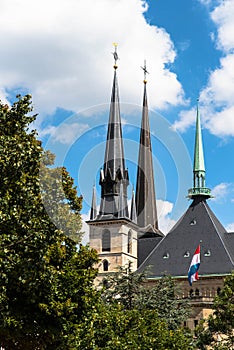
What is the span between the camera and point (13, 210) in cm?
2364

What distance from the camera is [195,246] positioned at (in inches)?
3797

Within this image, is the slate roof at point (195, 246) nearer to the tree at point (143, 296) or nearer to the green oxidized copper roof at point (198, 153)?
the green oxidized copper roof at point (198, 153)

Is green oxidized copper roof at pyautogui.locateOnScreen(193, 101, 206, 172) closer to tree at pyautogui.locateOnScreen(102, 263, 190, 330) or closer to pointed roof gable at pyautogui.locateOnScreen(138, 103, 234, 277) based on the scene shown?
pointed roof gable at pyautogui.locateOnScreen(138, 103, 234, 277)

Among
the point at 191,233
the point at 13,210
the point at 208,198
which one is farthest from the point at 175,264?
the point at 13,210

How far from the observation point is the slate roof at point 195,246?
309 ft

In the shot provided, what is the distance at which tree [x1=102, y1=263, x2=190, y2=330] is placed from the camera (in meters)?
60.5

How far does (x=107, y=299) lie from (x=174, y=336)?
63.0 ft

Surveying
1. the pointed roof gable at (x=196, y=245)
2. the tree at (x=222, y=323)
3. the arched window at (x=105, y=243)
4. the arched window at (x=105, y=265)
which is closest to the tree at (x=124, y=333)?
the tree at (x=222, y=323)

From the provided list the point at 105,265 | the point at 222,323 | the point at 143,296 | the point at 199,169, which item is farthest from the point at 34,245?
the point at 199,169

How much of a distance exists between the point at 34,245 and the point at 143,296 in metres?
39.8

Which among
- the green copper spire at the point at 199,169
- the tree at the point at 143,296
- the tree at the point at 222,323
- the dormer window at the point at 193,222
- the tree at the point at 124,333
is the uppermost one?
the green copper spire at the point at 199,169

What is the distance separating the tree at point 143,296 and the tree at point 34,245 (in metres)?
32.0

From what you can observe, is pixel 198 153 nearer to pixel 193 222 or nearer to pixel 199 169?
pixel 199 169

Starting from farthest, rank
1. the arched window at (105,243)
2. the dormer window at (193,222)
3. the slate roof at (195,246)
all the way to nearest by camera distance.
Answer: the arched window at (105,243), the dormer window at (193,222), the slate roof at (195,246)
